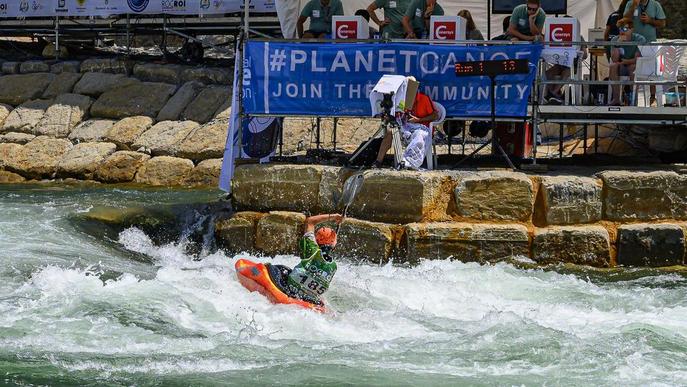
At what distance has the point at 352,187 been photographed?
13.7 meters

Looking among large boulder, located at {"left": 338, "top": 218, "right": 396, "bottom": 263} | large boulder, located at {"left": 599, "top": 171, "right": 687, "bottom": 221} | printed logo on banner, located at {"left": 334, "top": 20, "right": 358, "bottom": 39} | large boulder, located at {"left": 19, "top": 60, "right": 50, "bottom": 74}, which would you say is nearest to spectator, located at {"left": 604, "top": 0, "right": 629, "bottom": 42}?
large boulder, located at {"left": 599, "top": 171, "right": 687, "bottom": 221}

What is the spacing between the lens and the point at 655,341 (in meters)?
10.4

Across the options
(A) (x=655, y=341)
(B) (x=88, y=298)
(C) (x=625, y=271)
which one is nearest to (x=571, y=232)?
(C) (x=625, y=271)

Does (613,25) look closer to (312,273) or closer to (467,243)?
(467,243)

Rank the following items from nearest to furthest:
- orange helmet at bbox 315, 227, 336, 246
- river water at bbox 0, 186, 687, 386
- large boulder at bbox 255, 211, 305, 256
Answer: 1. river water at bbox 0, 186, 687, 386
2. orange helmet at bbox 315, 227, 336, 246
3. large boulder at bbox 255, 211, 305, 256

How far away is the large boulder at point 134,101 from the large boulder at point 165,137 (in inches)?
23.1

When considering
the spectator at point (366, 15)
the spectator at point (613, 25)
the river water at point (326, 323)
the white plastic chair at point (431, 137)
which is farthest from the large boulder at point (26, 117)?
the spectator at point (613, 25)

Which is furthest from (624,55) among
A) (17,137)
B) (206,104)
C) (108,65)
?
(17,137)

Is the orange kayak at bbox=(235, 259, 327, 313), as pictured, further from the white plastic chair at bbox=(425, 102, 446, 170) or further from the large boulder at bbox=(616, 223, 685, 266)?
the large boulder at bbox=(616, 223, 685, 266)

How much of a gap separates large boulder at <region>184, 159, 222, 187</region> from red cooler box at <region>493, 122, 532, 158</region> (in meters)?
5.05

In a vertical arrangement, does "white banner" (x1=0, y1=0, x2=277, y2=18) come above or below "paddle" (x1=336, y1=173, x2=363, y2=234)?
above

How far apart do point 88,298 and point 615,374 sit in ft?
15.8

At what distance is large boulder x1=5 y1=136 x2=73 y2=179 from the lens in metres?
20.0

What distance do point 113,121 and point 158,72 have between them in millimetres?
1342
